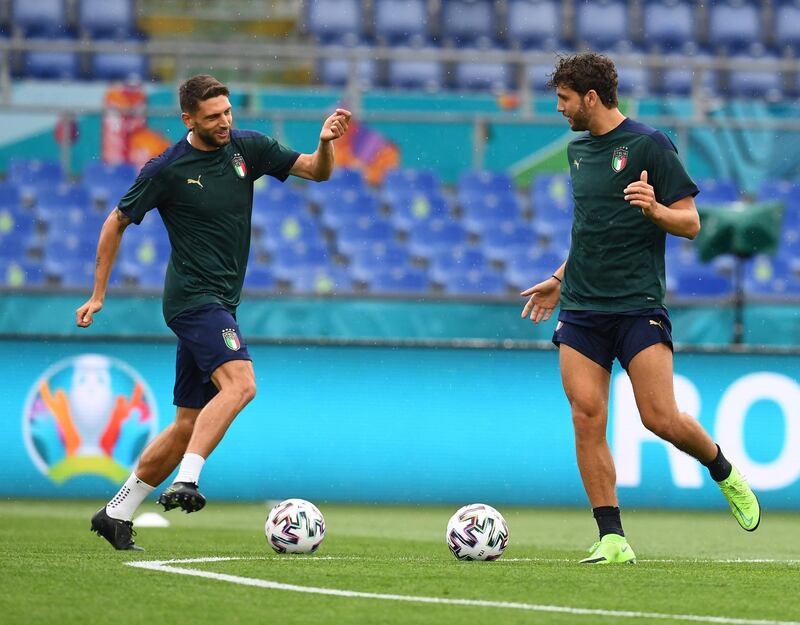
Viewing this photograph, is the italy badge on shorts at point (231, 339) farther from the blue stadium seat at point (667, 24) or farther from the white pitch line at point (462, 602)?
the blue stadium seat at point (667, 24)

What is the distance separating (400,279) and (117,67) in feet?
16.1

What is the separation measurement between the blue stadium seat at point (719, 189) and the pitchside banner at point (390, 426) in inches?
187

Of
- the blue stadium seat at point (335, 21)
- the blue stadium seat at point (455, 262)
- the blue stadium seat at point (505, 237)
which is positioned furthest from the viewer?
the blue stadium seat at point (335, 21)

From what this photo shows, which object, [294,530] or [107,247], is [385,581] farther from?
[107,247]

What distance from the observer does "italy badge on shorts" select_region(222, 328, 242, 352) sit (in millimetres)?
7348

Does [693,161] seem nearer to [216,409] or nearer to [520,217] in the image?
[520,217]

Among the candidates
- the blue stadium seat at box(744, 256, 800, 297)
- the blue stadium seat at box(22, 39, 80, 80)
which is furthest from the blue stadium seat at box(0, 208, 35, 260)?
the blue stadium seat at box(744, 256, 800, 297)

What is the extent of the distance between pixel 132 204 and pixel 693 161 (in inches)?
384

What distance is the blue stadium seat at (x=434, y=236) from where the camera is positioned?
15938 millimetres

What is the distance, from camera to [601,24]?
20844mm

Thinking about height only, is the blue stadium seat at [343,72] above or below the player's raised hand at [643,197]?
above

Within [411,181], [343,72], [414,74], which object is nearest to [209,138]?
[411,181]

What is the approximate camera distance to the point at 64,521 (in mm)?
9859

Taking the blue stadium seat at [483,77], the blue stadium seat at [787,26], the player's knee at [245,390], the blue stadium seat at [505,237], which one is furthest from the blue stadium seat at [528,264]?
the player's knee at [245,390]
